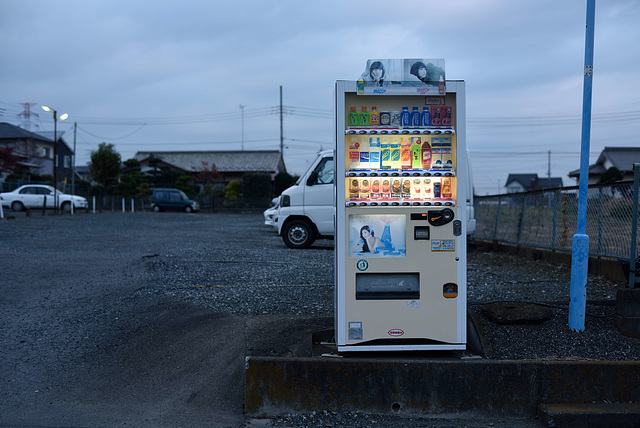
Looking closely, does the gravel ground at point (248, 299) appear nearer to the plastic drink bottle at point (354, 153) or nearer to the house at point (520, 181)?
the plastic drink bottle at point (354, 153)

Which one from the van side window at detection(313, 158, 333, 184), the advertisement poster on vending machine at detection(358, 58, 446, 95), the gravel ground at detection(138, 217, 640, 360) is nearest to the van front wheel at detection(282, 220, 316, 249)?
the gravel ground at detection(138, 217, 640, 360)

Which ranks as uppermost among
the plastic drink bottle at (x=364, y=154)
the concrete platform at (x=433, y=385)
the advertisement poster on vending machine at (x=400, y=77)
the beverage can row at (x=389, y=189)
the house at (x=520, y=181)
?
the house at (x=520, y=181)

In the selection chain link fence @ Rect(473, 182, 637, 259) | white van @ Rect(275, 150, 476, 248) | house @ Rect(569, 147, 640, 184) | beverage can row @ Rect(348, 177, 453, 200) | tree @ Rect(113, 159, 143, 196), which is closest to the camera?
beverage can row @ Rect(348, 177, 453, 200)

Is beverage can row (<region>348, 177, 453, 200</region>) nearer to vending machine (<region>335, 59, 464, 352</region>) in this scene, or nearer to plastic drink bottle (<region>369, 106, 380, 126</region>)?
vending machine (<region>335, 59, 464, 352</region>)

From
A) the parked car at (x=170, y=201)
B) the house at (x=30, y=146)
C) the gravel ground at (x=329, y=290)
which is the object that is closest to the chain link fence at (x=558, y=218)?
the gravel ground at (x=329, y=290)

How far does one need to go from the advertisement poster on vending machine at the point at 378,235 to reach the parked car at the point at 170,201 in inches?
1443

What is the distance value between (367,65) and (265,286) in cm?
424

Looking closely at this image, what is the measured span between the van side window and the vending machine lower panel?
7364mm

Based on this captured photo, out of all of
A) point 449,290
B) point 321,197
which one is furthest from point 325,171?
point 449,290

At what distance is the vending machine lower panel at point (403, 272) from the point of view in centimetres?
419

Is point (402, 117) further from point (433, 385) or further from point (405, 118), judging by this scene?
point (433, 385)

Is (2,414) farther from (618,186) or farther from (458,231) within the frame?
(618,186)

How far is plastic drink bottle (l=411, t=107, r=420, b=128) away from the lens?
421cm

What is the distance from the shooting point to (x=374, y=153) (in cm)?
422
